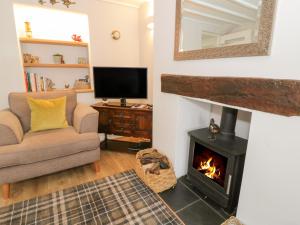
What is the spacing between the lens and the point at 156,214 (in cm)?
158

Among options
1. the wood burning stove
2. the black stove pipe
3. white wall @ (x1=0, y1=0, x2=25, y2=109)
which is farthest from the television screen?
the black stove pipe

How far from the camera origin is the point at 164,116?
2.11 meters

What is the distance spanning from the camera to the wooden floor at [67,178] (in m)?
1.84

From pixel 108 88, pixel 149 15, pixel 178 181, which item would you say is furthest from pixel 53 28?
pixel 178 181

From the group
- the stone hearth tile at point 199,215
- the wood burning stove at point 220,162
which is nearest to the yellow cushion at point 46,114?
the wood burning stove at point 220,162

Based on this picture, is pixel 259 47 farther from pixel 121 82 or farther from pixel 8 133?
pixel 8 133

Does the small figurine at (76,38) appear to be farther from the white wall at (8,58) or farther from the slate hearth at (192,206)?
the slate hearth at (192,206)

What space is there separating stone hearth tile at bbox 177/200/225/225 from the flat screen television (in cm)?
158

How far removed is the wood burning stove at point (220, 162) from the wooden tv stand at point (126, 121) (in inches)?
31.9

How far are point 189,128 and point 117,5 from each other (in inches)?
95.4

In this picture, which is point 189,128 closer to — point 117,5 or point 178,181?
point 178,181

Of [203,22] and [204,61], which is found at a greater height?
[203,22]

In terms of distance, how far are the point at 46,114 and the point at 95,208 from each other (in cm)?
126

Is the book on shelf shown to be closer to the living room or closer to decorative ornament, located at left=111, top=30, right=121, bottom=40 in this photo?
the living room
